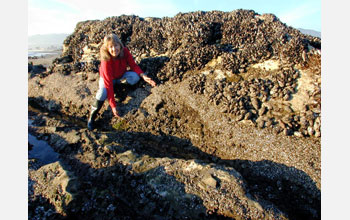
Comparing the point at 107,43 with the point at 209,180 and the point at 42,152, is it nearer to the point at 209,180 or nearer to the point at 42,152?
the point at 42,152

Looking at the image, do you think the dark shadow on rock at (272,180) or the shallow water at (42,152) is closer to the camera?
the dark shadow on rock at (272,180)

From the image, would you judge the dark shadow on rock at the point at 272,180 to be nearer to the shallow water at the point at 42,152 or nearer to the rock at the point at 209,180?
the rock at the point at 209,180

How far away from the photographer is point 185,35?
22.3 ft

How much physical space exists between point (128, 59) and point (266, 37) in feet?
13.0

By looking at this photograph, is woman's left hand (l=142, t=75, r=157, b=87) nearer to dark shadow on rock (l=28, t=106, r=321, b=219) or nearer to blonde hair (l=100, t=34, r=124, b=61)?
blonde hair (l=100, t=34, r=124, b=61)

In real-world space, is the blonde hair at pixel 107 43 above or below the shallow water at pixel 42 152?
above

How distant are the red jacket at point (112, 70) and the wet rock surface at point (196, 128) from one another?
0.50m

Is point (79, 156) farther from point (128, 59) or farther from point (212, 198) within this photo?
point (128, 59)

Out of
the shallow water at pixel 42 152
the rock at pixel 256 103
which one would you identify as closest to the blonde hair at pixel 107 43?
the shallow water at pixel 42 152

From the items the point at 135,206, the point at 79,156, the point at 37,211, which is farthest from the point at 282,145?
the point at 37,211

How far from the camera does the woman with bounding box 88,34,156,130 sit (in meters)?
5.22

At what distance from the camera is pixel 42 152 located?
15.1 ft

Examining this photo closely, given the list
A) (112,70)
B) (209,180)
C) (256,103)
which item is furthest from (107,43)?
(209,180)

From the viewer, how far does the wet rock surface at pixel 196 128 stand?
3.07 meters
